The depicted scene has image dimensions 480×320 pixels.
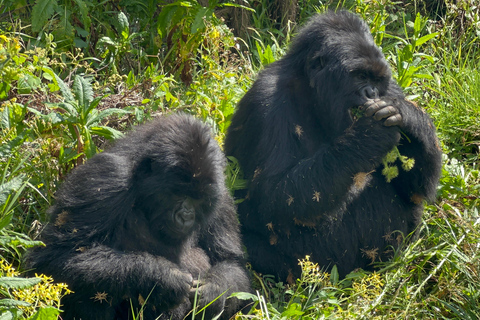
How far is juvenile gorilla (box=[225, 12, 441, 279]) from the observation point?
5.01 meters

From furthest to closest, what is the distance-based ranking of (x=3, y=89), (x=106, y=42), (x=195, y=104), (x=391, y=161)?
(x=106, y=42)
(x=195, y=104)
(x=391, y=161)
(x=3, y=89)

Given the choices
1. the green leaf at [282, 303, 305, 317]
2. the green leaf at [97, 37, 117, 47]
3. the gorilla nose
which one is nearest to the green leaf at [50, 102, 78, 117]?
the green leaf at [97, 37, 117, 47]

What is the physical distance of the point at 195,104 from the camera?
6285mm

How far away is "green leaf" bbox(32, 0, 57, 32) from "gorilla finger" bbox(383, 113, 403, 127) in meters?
3.31

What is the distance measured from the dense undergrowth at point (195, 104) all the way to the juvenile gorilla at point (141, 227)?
23 cm

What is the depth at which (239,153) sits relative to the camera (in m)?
5.59

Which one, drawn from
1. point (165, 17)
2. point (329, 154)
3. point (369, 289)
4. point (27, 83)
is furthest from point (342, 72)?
point (27, 83)

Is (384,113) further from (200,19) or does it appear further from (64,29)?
(64,29)

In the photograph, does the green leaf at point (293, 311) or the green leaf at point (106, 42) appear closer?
the green leaf at point (293, 311)

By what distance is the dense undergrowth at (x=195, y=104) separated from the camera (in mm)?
4660

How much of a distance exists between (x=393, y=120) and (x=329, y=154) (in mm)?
574

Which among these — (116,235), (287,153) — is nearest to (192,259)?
(116,235)

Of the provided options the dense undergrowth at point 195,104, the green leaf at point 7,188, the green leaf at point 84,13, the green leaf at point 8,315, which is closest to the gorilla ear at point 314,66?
the dense undergrowth at point 195,104

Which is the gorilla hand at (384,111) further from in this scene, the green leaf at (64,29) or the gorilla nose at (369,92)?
the green leaf at (64,29)
